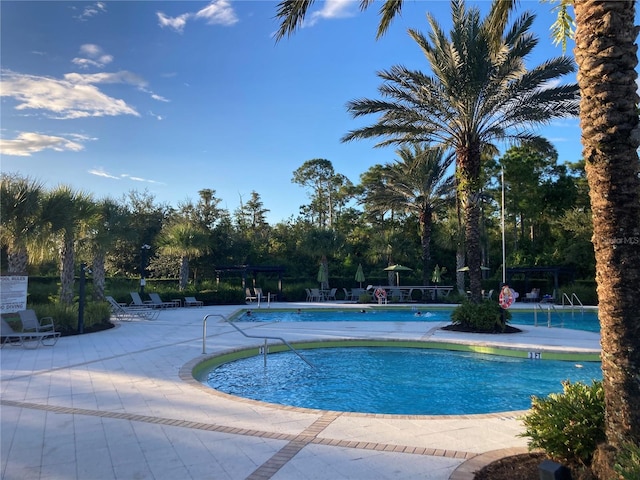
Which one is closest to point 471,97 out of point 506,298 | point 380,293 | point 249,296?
point 506,298

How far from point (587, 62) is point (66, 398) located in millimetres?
7156

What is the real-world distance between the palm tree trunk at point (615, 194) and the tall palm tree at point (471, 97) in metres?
9.86

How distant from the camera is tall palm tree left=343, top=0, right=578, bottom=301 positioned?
42.6 ft

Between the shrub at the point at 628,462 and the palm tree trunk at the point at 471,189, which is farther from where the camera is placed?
the palm tree trunk at the point at 471,189

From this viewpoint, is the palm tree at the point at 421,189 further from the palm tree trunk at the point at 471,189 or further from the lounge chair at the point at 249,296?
the palm tree trunk at the point at 471,189

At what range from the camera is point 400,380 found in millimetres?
9227

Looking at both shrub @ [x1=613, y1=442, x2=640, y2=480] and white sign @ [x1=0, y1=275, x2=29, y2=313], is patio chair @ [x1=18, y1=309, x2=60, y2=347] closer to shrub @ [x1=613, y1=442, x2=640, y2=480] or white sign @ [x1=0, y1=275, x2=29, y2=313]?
white sign @ [x1=0, y1=275, x2=29, y2=313]

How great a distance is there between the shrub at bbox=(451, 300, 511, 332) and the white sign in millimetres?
11970

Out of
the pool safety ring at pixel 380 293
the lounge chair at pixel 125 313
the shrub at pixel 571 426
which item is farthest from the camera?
the pool safety ring at pixel 380 293

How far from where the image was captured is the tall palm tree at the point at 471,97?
1298cm

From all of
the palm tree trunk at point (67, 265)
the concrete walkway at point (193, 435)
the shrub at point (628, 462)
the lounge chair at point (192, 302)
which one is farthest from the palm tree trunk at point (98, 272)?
the shrub at point (628, 462)

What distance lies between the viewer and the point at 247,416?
5629mm

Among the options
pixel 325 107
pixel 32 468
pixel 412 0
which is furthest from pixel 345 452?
pixel 325 107

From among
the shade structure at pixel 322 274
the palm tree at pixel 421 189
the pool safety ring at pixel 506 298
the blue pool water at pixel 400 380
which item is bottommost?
the blue pool water at pixel 400 380
